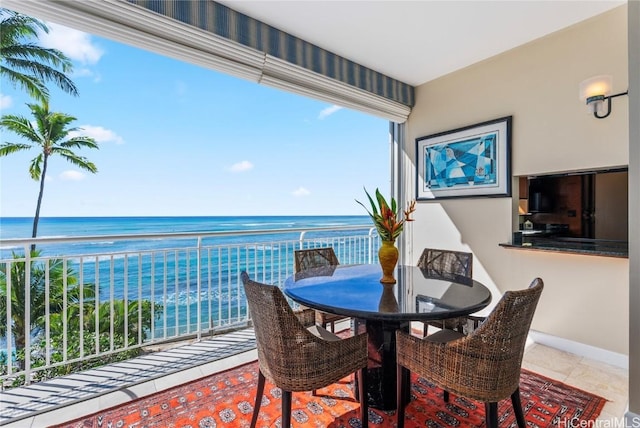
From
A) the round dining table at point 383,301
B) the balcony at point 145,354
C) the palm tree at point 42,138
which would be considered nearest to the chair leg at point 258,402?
the round dining table at point 383,301

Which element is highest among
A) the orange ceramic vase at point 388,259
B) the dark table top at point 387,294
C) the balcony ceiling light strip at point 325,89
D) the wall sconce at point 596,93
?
the balcony ceiling light strip at point 325,89

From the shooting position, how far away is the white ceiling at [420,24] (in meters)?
2.30

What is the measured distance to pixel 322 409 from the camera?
1.76m

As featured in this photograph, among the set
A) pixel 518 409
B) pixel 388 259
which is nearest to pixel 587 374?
pixel 518 409

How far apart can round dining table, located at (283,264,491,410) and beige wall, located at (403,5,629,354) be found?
4.41 ft

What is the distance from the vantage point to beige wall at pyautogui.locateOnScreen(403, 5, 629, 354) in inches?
91.4

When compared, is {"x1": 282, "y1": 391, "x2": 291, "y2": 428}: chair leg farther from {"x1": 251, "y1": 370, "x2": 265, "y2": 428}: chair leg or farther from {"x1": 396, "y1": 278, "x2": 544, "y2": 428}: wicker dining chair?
{"x1": 396, "y1": 278, "x2": 544, "y2": 428}: wicker dining chair

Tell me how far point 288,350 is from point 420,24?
2778 mm

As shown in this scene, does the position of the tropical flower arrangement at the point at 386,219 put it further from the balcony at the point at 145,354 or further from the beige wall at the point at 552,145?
the beige wall at the point at 552,145

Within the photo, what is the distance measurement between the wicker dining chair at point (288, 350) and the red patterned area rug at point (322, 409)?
0.47 metres

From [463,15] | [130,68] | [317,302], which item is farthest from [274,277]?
[130,68]

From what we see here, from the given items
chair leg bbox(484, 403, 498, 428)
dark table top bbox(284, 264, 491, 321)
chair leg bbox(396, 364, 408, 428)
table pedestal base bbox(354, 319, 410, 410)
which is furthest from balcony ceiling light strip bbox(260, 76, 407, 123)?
chair leg bbox(484, 403, 498, 428)

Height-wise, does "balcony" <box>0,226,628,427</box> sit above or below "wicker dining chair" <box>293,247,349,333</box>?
below

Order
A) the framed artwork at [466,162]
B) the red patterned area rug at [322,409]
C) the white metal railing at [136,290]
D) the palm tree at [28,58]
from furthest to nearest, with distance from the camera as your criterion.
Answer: the palm tree at [28,58]
the framed artwork at [466,162]
the white metal railing at [136,290]
the red patterned area rug at [322,409]
